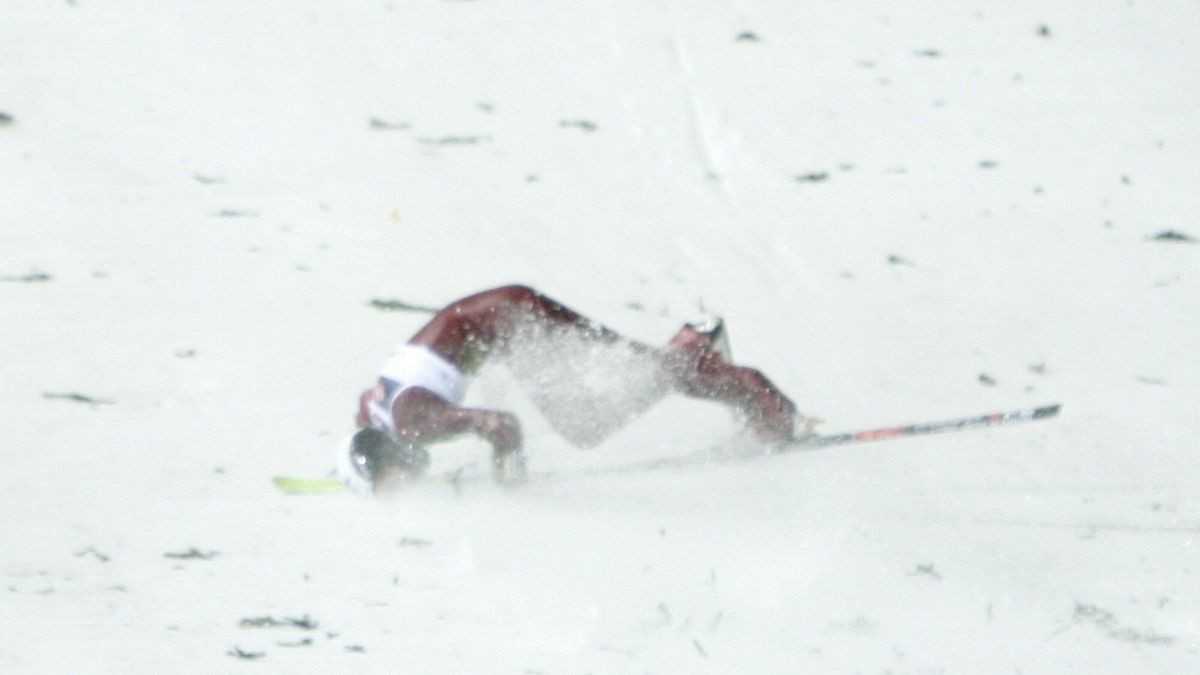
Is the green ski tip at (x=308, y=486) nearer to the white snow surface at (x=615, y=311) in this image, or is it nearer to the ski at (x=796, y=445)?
the white snow surface at (x=615, y=311)

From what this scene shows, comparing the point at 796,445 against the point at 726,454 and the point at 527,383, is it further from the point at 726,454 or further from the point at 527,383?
the point at 527,383

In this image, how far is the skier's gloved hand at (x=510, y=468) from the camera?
5461 mm

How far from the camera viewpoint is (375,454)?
5340 mm

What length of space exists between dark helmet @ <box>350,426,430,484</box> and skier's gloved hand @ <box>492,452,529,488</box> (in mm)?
262

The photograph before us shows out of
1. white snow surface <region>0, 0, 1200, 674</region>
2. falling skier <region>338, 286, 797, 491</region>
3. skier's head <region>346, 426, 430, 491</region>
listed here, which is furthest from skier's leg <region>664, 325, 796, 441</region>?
skier's head <region>346, 426, 430, 491</region>

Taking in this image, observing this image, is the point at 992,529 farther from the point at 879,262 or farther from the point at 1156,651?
the point at 879,262

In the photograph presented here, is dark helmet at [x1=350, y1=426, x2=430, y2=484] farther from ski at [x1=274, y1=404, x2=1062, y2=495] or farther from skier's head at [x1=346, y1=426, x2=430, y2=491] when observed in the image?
ski at [x1=274, y1=404, x2=1062, y2=495]

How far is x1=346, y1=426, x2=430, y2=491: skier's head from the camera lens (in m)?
5.34

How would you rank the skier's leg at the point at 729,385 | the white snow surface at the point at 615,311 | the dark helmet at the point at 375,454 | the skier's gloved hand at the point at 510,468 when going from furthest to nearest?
the skier's leg at the point at 729,385 < the skier's gloved hand at the point at 510,468 < the dark helmet at the point at 375,454 < the white snow surface at the point at 615,311

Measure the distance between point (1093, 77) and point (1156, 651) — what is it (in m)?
4.87

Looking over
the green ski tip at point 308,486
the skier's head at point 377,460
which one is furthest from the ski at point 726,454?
the skier's head at point 377,460

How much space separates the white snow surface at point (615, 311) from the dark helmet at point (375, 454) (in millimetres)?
110

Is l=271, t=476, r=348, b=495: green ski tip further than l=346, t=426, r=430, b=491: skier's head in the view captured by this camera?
Yes

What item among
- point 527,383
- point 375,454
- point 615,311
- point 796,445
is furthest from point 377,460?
point 615,311
